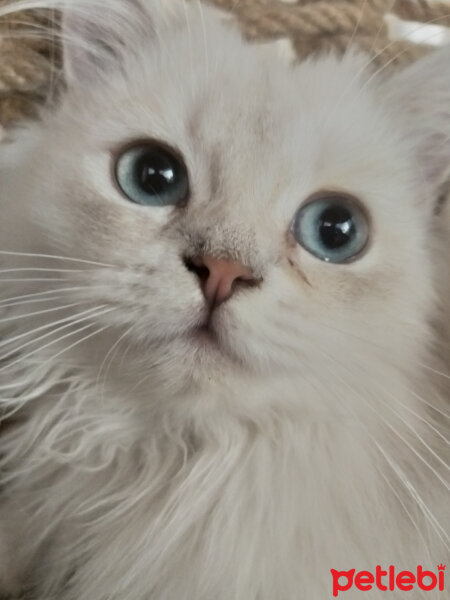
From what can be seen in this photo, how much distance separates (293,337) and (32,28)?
66 centimetres

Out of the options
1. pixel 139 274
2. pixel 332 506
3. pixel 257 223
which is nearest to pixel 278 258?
pixel 257 223

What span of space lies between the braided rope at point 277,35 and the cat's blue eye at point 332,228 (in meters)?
0.34

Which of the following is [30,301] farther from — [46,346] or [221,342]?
[221,342]

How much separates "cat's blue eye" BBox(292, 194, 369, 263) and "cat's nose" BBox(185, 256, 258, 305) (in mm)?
126

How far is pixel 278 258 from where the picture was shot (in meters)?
0.80

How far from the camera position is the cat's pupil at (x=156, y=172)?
864mm

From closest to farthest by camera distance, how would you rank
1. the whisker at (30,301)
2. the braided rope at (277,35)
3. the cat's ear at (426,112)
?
the whisker at (30,301) → the cat's ear at (426,112) → the braided rope at (277,35)

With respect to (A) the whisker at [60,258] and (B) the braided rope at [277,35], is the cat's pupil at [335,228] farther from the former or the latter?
(B) the braided rope at [277,35]

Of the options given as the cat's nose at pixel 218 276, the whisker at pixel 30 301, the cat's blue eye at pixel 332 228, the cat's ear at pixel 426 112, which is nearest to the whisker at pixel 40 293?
the whisker at pixel 30 301

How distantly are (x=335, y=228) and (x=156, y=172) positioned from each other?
221 mm

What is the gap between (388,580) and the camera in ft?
2.76

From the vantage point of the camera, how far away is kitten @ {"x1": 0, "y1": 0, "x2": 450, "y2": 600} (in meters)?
0.78

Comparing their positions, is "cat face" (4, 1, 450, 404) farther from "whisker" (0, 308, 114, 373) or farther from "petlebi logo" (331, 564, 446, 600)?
"petlebi logo" (331, 564, 446, 600)

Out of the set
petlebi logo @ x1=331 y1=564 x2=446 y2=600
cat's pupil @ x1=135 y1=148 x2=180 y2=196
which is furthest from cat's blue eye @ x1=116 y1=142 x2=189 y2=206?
petlebi logo @ x1=331 y1=564 x2=446 y2=600
